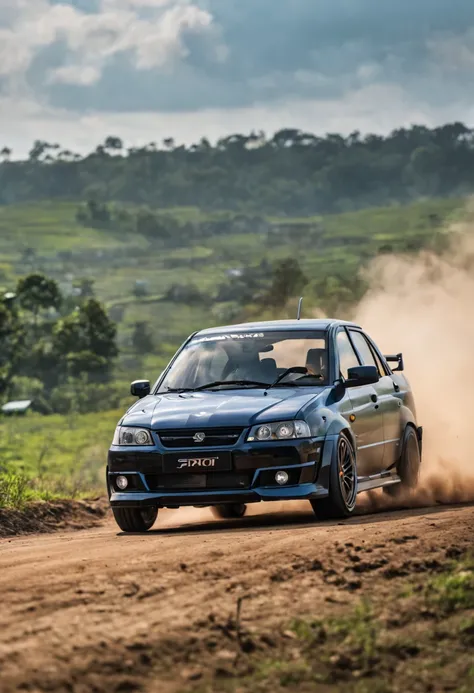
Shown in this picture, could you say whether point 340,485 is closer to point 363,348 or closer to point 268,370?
point 268,370

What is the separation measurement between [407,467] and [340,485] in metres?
2.54

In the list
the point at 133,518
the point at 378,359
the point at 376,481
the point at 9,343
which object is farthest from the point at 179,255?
the point at 133,518

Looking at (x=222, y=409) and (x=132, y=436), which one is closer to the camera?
(x=222, y=409)

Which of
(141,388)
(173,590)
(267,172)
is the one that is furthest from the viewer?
(267,172)

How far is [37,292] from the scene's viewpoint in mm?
78000

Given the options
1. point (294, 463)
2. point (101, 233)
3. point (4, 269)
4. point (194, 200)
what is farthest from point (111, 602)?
point (194, 200)

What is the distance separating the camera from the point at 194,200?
568 ft

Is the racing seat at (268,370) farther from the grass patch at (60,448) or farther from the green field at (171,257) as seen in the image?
the green field at (171,257)

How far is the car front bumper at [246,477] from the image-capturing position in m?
11.1


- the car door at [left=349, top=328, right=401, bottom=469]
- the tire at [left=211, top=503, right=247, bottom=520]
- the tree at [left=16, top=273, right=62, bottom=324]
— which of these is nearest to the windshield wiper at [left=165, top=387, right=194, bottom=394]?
the car door at [left=349, top=328, right=401, bottom=469]

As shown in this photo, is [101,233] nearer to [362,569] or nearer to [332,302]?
[332,302]

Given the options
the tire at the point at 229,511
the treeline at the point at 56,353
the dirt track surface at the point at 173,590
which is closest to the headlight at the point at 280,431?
the dirt track surface at the point at 173,590

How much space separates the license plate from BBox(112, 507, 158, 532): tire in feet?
2.27

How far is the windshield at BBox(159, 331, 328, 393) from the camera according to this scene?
1230 cm
